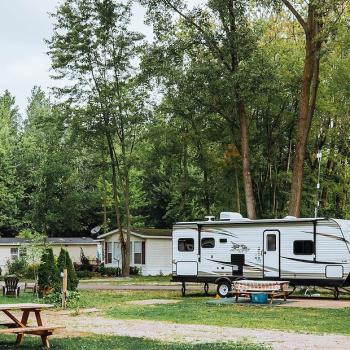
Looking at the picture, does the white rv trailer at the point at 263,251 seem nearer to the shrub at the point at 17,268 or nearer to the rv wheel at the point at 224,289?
the rv wheel at the point at 224,289

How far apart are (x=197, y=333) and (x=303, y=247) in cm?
1004

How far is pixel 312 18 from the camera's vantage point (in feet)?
81.5

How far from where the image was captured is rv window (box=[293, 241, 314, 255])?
70.6 ft

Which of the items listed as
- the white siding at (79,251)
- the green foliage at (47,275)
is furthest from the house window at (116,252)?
the green foliage at (47,275)

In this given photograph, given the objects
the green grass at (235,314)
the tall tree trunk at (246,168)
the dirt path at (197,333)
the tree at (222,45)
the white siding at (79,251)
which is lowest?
the green grass at (235,314)

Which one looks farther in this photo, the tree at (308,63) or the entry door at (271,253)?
the tree at (308,63)

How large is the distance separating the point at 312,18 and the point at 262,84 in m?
3.51

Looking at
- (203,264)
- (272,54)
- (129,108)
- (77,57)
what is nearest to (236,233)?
(203,264)

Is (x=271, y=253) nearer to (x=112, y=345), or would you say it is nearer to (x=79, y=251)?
(x=112, y=345)

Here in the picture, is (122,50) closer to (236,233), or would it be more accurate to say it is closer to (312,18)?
(312,18)

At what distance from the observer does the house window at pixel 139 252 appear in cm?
4131

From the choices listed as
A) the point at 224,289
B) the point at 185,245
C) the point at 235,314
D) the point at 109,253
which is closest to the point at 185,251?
the point at 185,245

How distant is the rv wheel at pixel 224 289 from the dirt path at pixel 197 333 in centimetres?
813

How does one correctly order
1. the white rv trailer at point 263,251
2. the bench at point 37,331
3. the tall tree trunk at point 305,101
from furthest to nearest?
the tall tree trunk at point 305,101 < the white rv trailer at point 263,251 < the bench at point 37,331
